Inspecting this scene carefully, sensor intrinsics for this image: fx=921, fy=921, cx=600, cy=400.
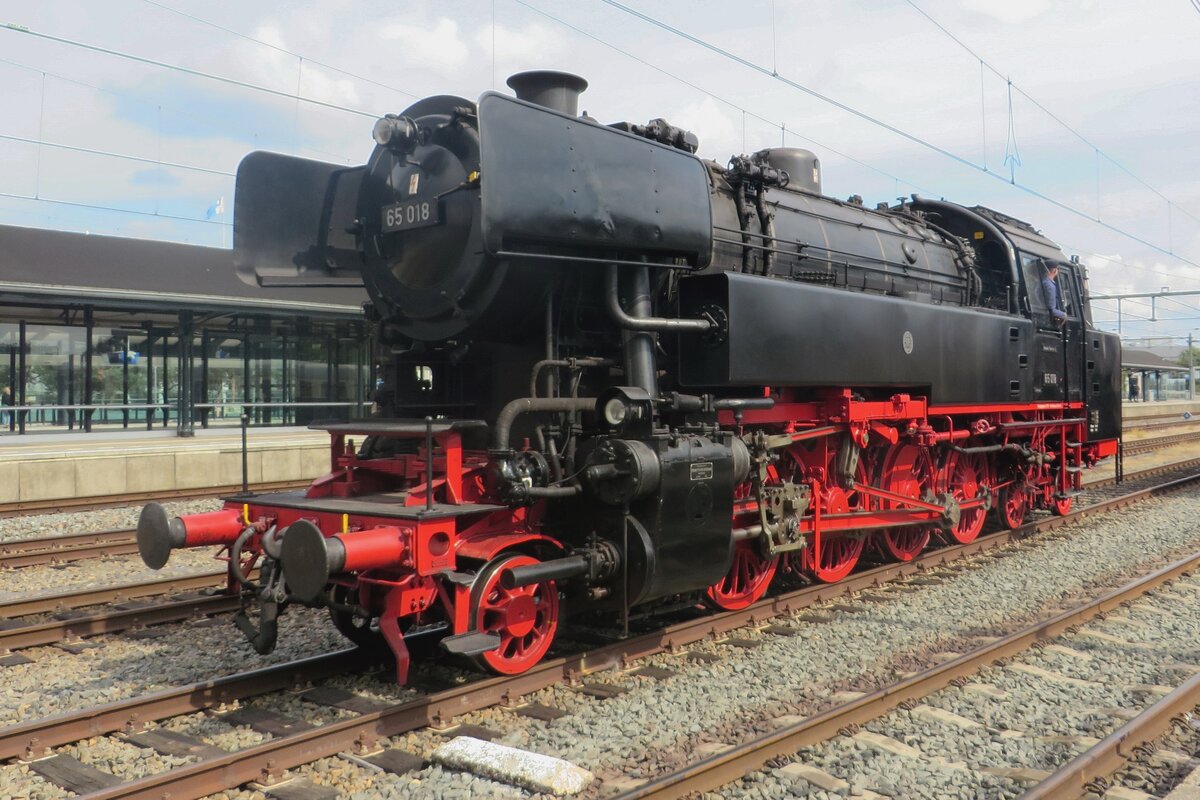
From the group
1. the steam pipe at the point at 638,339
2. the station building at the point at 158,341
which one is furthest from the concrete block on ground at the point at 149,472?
the steam pipe at the point at 638,339

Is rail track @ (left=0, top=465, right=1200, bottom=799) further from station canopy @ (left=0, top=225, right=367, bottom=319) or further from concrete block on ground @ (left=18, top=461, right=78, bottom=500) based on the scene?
concrete block on ground @ (left=18, top=461, right=78, bottom=500)

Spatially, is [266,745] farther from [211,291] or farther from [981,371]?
[211,291]

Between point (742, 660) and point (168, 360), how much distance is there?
50.6 ft

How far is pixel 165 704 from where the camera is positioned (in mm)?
4633

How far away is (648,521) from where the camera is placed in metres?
5.22

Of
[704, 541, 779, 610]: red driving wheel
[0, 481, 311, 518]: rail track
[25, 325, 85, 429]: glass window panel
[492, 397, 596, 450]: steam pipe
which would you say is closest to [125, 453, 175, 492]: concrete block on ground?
[0, 481, 311, 518]: rail track

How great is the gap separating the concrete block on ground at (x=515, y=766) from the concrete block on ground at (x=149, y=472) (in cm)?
1091

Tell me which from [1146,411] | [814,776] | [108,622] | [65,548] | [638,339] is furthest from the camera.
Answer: [1146,411]

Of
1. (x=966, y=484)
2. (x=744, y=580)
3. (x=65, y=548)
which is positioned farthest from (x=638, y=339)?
(x=65, y=548)

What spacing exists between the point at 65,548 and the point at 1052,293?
11058mm

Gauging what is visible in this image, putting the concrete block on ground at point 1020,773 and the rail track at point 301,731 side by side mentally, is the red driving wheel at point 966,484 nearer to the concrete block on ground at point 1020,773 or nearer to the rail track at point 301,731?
the rail track at point 301,731

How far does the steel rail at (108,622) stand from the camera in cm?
604

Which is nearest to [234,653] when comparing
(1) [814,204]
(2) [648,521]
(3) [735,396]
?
(2) [648,521]

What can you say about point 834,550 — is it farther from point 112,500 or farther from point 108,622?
point 112,500
